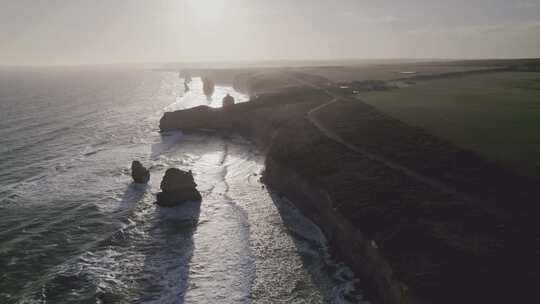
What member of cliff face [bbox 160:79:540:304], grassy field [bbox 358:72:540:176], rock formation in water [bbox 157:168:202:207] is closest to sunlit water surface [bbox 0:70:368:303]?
rock formation in water [bbox 157:168:202:207]

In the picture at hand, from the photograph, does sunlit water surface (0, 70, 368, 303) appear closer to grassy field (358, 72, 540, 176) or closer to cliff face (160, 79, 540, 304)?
cliff face (160, 79, 540, 304)

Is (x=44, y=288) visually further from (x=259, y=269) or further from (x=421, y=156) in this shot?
(x=421, y=156)

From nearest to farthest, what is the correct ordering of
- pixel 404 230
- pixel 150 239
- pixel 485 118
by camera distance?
pixel 404 230 < pixel 150 239 < pixel 485 118

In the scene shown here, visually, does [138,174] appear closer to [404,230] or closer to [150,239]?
[150,239]

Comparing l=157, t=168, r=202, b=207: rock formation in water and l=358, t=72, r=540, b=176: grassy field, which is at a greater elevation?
l=358, t=72, r=540, b=176: grassy field

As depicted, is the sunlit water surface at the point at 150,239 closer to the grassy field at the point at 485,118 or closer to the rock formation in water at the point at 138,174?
the rock formation in water at the point at 138,174

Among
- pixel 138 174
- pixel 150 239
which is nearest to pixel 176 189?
pixel 150 239
